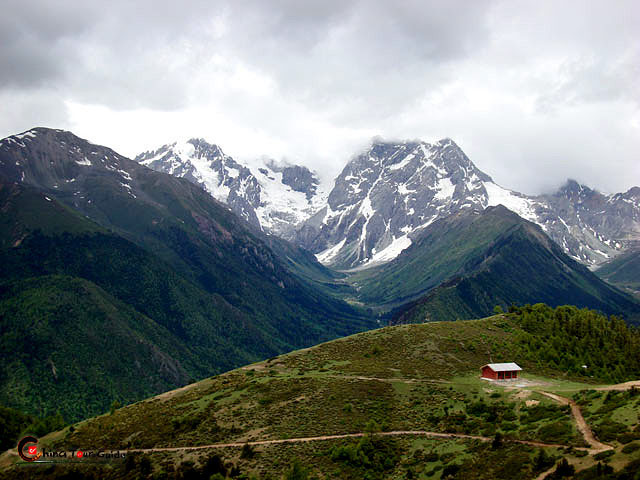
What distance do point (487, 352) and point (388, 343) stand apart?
84.9 ft

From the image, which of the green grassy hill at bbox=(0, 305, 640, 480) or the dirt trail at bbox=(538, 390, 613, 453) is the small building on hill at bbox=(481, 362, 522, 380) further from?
the dirt trail at bbox=(538, 390, 613, 453)

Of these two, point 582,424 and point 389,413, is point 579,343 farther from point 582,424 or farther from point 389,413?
point 582,424

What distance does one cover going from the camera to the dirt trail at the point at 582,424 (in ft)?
194

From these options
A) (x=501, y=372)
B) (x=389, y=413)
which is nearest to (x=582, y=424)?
(x=389, y=413)

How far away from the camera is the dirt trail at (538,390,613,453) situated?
59.1 m

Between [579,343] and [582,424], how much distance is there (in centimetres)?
7653

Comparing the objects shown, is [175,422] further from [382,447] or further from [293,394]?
[382,447]

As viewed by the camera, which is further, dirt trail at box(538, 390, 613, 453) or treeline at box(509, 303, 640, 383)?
treeline at box(509, 303, 640, 383)

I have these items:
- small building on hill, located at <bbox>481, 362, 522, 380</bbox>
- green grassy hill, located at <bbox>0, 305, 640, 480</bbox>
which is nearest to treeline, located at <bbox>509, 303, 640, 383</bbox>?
green grassy hill, located at <bbox>0, 305, 640, 480</bbox>

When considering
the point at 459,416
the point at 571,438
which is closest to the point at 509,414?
the point at 459,416

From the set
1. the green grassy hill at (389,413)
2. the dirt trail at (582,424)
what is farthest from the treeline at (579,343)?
the dirt trail at (582,424)

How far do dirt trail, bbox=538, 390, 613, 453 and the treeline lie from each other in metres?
38.7

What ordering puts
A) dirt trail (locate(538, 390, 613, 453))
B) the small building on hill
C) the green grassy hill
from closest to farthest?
1. dirt trail (locate(538, 390, 613, 453))
2. the green grassy hill
3. the small building on hill

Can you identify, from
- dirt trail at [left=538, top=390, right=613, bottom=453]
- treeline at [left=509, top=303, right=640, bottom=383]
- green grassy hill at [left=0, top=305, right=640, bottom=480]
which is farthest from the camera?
treeline at [left=509, top=303, right=640, bottom=383]
